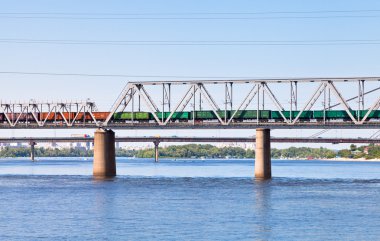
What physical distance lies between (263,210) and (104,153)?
55.4 metres

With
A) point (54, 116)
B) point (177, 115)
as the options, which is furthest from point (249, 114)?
point (54, 116)

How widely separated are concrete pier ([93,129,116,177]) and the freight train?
557cm

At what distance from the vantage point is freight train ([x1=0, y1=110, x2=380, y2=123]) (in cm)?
12353

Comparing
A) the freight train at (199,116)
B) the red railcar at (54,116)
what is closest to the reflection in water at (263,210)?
the freight train at (199,116)

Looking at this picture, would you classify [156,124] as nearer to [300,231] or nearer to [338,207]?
[338,207]

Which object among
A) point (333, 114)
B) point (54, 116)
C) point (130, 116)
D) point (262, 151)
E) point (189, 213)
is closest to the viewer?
point (189, 213)

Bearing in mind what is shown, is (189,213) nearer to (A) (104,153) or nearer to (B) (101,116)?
(A) (104,153)

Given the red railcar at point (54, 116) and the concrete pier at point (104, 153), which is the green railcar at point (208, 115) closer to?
the concrete pier at point (104, 153)

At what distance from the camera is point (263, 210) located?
76.3 metres

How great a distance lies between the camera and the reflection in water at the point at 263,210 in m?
60.7

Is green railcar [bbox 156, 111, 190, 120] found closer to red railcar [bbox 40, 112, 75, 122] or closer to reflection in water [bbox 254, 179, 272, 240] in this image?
red railcar [bbox 40, 112, 75, 122]

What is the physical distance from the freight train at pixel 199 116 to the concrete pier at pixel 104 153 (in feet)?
18.3

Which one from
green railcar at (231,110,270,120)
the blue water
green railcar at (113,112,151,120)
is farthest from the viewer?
green railcar at (113,112,151,120)

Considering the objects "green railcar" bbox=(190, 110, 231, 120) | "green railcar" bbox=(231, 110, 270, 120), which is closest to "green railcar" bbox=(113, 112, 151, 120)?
"green railcar" bbox=(190, 110, 231, 120)
